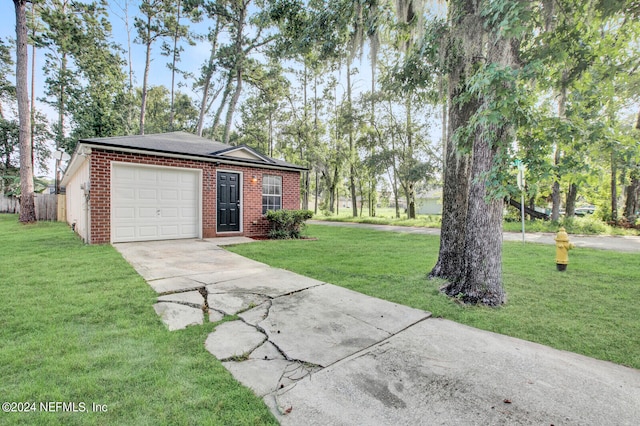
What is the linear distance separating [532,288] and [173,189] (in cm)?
827

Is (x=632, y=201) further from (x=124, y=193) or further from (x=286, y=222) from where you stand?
(x=124, y=193)

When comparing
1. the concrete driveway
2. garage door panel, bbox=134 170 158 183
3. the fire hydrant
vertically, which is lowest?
the concrete driveway

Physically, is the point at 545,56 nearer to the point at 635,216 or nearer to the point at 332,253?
the point at 332,253

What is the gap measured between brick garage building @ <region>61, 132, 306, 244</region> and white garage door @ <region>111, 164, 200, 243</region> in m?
0.02

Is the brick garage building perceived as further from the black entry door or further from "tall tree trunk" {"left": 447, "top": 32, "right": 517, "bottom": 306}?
"tall tree trunk" {"left": 447, "top": 32, "right": 517, "bottom": 306}

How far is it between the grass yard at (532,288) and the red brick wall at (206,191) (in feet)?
7.32

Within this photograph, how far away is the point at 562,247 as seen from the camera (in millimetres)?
4801

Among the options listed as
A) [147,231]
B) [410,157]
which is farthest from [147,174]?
[410,157]

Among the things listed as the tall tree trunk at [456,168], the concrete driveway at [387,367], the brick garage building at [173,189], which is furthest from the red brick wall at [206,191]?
the tall tree trunk at [456,168]

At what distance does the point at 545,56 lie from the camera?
10.3 ft

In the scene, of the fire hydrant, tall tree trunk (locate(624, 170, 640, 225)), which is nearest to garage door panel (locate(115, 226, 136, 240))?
the fire hydrant

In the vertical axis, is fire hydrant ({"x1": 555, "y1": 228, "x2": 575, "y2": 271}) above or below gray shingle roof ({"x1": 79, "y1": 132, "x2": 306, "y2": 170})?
below

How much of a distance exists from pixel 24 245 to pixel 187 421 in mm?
8115

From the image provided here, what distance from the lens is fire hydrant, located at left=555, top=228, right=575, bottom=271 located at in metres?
4.71
